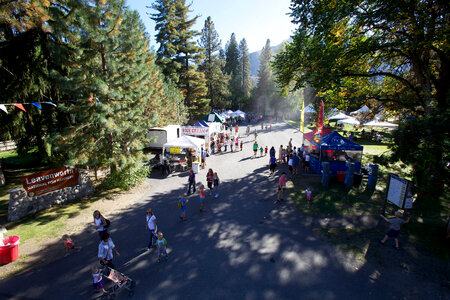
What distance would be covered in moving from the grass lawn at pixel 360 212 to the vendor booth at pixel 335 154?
120cm

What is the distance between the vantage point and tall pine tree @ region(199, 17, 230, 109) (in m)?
44.2

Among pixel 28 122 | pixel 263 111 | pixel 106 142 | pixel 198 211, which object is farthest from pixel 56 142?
pixel 263 111

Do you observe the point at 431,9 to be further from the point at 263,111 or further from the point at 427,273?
the point at 263,111

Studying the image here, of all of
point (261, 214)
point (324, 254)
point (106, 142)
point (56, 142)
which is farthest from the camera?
point (106, 142)

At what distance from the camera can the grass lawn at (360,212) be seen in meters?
7.23

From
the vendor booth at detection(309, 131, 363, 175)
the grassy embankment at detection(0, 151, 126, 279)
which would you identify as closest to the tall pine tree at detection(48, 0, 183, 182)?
the grassy embankment at detection(0, 151, 126, 279)

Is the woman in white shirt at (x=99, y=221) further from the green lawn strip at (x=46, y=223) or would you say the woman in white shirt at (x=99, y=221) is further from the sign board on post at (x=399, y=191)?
the sign board on post at (x=399, y=191)

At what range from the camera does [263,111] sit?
6056 centimetres

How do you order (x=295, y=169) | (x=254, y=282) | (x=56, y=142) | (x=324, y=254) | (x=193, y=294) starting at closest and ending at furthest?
(x=193, y=294) < (x=254, y=282) < (x=324, y=254) < (x=56, y=142) < (x=295, y=169)

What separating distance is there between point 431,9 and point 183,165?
595 inches

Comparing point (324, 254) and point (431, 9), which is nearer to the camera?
point (324, 254)

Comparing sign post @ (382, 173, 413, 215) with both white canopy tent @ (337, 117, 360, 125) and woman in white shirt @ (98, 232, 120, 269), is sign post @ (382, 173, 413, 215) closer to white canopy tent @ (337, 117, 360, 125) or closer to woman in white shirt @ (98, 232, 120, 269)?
woman in white shirt @ (98, 232, 120, 269)

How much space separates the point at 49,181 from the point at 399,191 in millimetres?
14731

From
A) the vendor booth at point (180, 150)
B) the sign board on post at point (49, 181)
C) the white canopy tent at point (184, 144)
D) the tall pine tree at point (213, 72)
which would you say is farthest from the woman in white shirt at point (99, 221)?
the tall pine tree at point (213, 72)
